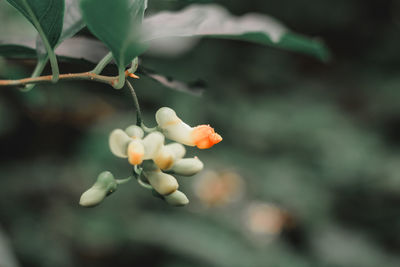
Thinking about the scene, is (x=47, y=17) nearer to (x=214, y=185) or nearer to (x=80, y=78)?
(x=80, y=78)

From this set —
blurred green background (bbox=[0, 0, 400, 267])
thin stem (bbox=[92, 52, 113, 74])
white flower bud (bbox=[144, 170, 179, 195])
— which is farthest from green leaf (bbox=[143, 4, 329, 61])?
blurred green background (bbox=[0, 0, 400, 267])

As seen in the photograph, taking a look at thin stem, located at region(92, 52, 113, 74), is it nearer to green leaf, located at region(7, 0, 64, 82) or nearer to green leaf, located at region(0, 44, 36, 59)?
green leaf, located at region(7, 0, 64, 82)

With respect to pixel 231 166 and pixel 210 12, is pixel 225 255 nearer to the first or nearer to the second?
pixel 231 166

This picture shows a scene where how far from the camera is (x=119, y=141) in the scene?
0.49 meters

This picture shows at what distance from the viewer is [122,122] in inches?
86.8

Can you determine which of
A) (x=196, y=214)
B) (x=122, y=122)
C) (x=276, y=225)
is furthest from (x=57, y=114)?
(x=276, y=225)

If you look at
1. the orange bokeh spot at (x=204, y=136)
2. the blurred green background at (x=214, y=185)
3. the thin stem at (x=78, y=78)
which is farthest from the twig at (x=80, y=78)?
the blurred green background at (x=214, y=185)

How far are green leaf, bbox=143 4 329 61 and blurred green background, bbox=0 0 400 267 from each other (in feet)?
3.63

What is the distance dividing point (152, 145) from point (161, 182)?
5 centimetres

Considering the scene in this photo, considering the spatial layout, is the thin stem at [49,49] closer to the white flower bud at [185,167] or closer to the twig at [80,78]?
the twig at [80,78]

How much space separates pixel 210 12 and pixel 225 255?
1.58 m

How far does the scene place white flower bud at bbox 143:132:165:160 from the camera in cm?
50

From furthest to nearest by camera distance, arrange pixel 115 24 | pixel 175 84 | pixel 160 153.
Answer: pixel 175 84, pixel 160 153, pixel 115 24

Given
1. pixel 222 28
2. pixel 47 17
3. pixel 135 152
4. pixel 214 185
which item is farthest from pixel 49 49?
pixel 214 185
